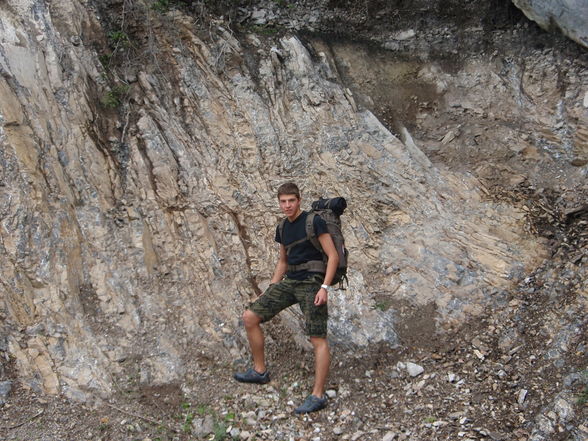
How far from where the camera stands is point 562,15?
7.73 m

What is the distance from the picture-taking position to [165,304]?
6148mm

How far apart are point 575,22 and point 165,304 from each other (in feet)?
22.0

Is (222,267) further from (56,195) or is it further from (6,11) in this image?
(6,11)

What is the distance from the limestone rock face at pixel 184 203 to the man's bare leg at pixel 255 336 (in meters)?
0.47

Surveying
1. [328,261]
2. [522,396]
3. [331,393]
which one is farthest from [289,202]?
[522,396]

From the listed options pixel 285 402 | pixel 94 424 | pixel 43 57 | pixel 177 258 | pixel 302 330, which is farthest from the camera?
pixel 43 57

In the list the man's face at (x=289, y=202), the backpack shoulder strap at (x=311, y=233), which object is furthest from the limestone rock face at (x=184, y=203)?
the man's face at (x=289, y=202)

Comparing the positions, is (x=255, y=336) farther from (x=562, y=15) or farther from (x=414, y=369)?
(x=562, y=15)

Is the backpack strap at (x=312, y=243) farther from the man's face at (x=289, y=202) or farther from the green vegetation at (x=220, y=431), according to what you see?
the green vegetation at (x=220, y=431)

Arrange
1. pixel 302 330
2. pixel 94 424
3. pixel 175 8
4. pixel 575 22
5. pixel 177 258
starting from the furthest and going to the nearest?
1. pixel 175 8
2. pixel 575 22
3. pixel 177 258
4. pixel 302 330
5. pixel 94 424

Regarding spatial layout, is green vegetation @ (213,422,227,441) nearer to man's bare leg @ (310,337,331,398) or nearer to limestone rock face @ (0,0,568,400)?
limestone rock face @ (0,0,568,400)

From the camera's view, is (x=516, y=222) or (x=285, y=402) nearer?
(x=285, y=402)

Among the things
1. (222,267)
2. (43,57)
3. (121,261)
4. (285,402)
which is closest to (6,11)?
(43,57)

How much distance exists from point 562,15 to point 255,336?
20.7 ft
